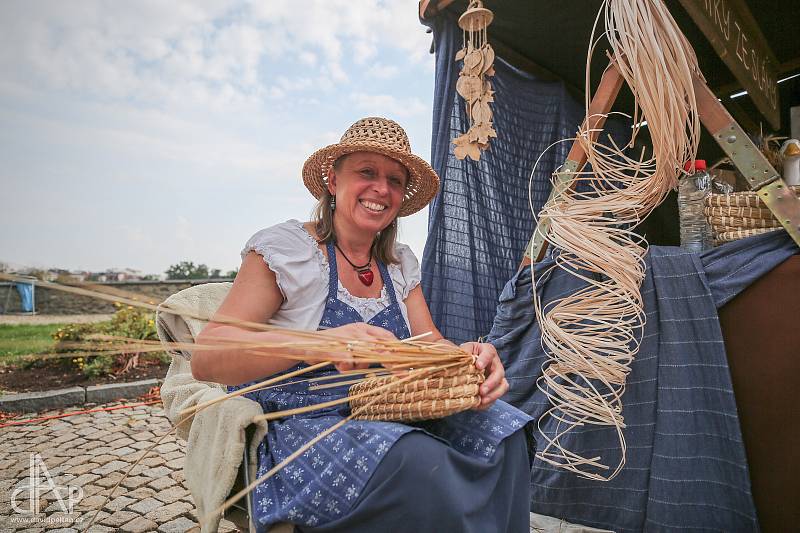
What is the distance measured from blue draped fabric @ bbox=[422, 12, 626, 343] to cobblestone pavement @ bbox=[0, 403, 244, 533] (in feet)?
5.78

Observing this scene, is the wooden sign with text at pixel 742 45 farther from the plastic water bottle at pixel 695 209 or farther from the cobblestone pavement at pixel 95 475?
the cobblestone pavement at pixel 95 475

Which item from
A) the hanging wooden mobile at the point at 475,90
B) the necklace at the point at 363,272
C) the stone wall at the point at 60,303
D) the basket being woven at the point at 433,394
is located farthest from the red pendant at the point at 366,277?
the stone wall at the point at 60,303

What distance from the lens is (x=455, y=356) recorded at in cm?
131

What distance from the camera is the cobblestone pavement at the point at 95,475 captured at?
2.45 metres

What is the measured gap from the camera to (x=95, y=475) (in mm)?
3039

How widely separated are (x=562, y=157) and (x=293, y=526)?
3441mm

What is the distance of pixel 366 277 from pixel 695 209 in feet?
5.47

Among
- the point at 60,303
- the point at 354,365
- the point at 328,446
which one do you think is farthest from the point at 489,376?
the point at 60,303

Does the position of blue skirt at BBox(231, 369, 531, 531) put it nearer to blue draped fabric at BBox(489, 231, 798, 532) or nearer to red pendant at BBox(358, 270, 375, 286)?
red pendant at BBox(358, 270, 375, 286)

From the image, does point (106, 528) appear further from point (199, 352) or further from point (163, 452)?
point (199, 352)

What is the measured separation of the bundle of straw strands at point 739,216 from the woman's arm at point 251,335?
5.22ft

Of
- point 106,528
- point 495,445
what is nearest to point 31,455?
point 106,528

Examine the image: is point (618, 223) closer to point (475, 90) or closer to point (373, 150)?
point (373, 150)

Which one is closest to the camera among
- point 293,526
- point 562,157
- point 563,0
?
point 293,526
